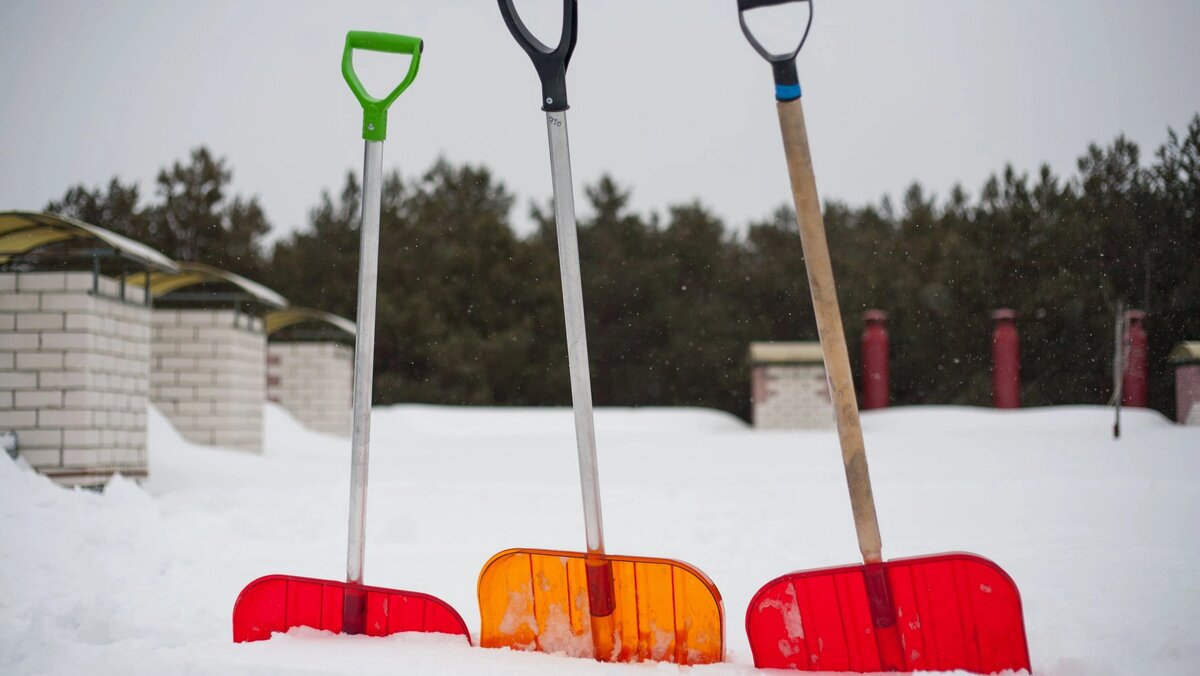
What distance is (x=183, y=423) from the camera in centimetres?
745

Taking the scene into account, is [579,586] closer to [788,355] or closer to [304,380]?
[788,355]

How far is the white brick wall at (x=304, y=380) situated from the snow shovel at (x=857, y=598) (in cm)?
1015

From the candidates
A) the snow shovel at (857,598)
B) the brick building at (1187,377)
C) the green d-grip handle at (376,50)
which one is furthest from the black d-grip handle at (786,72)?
the brick building at (1187,377)

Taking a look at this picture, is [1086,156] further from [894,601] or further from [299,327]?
[299,327]

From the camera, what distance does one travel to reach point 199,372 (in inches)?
295

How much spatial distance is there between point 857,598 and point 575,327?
755mm

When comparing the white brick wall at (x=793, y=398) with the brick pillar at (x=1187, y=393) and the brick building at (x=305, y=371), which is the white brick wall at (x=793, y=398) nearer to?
the brick building at (x=305, y=371)

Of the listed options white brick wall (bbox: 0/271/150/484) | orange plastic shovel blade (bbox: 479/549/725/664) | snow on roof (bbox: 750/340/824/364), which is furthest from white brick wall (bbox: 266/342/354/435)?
orange plastic shovel blade (bbox: 479/549/725/664)

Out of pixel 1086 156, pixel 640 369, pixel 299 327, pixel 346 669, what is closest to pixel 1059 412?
pixel 1086 156

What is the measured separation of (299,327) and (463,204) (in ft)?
33.0

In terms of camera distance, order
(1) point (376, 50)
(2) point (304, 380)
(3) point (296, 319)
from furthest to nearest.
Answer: (2) point (304, 380) → (3) point (296, 319) → (1) point (376, 50)

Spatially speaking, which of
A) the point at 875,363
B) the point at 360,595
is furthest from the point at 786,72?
the point at 875,363

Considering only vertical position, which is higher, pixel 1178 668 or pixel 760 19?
pixel 760 19

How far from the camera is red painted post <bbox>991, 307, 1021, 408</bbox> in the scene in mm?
8055
